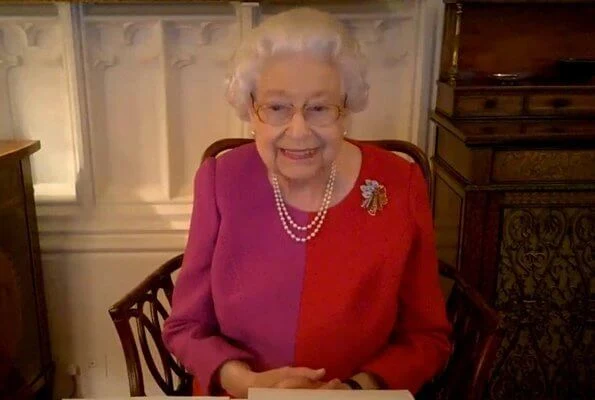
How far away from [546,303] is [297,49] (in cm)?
100

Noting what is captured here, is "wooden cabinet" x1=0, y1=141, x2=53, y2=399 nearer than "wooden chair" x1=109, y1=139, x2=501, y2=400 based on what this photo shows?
No

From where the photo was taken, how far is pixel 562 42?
195 cm

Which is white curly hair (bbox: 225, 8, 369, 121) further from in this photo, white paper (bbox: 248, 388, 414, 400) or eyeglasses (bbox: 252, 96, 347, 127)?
white paper (bbox: 248, 388, 414, 400)

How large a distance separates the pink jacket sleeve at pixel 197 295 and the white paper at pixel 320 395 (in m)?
0.36

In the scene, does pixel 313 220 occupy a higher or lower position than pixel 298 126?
lower

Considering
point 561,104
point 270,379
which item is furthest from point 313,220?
point 561,104

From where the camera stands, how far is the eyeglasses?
1.25m

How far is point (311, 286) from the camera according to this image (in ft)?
4.34

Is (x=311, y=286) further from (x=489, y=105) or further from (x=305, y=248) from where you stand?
(x=489, y=105)

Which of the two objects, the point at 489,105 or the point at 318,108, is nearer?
the point at 318,108

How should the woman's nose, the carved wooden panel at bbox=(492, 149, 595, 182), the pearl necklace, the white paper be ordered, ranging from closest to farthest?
the white paper
the woman's nose
the pearl necklace
the carved wooden panel at bbox=(492, 149, 595, 182)

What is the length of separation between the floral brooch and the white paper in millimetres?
441

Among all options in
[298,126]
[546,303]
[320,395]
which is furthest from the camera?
[546,303]

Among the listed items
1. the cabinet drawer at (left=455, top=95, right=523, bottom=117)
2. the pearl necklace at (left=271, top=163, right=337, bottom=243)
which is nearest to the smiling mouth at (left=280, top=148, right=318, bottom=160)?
the pearl necklace at (left=271, top=163, right=337, bottom=243)
